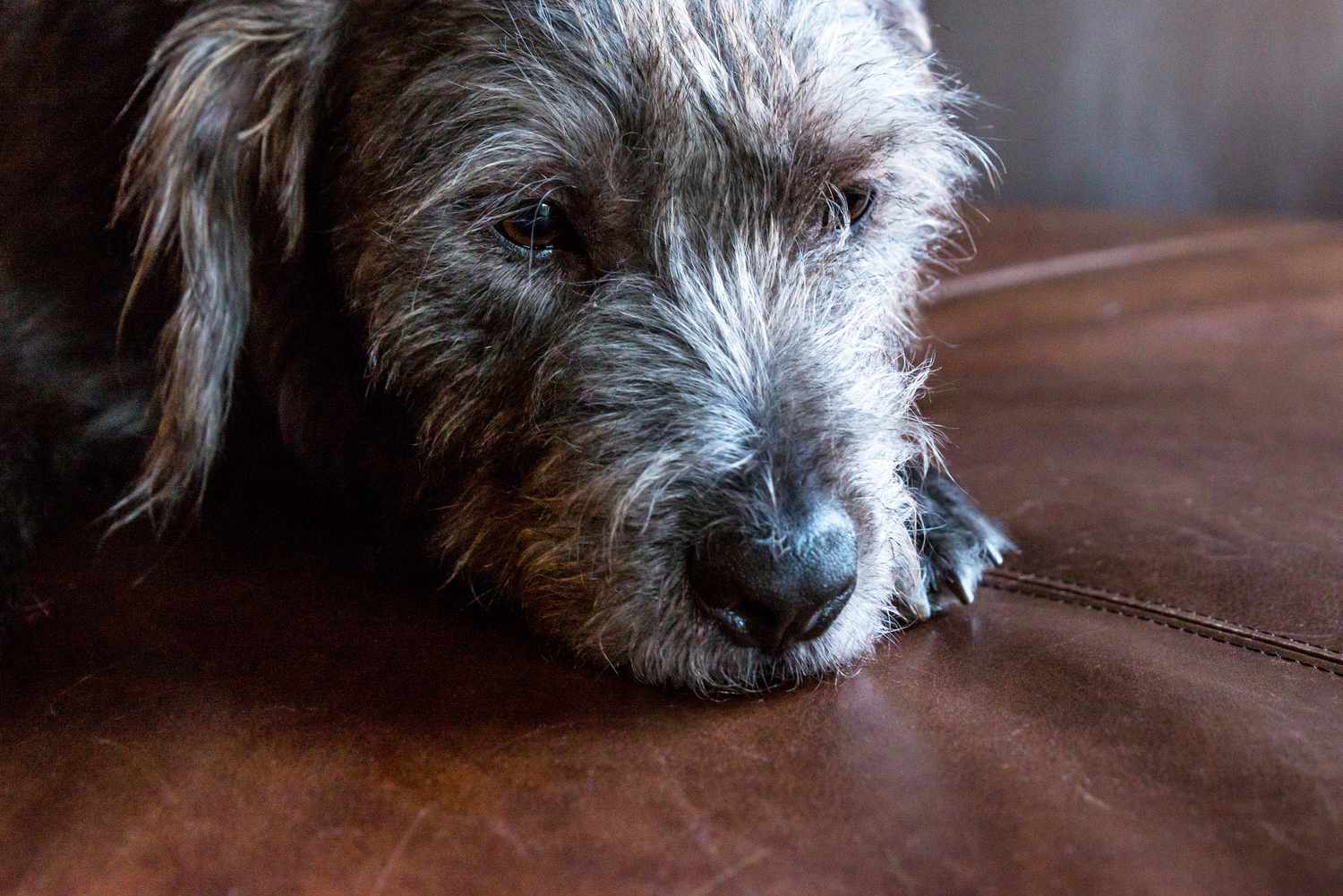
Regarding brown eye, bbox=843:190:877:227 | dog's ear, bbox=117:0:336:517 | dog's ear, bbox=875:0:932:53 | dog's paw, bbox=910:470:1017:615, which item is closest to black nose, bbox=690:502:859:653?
dog's paw, bbox=910:470:1017:615

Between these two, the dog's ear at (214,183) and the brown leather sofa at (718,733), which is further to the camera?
the dog's ear at (214,183)

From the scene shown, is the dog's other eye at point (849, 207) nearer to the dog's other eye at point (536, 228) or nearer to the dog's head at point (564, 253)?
the dog's head at point (564, 253)

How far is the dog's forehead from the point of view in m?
1.37

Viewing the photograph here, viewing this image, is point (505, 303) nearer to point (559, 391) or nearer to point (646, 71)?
point (559, 391)

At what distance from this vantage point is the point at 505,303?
141 cm

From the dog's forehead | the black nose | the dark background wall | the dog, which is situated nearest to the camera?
the black nose

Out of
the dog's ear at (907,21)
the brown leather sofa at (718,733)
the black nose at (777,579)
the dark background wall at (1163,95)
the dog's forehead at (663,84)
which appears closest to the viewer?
the brown leather sofa at (718,733)

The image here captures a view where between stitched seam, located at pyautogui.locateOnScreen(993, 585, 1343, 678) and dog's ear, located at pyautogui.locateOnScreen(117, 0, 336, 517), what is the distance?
91 centimetres

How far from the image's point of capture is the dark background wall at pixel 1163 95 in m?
2.80

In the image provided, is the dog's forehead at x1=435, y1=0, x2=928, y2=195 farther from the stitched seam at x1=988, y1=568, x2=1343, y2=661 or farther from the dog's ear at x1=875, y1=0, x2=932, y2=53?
the stitched seam at x1=988, y1=568, x2=1343, y2=661

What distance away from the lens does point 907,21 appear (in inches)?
73.6

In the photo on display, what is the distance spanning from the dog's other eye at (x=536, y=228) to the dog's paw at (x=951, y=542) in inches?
19.7

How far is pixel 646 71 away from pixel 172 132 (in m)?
0.54

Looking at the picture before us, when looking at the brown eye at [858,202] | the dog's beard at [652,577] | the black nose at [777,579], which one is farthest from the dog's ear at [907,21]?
the black nose at [777,579]
